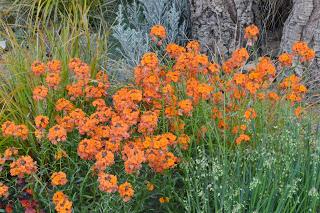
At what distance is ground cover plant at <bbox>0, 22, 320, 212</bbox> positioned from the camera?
9.26ft

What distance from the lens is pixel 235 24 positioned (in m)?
5.15

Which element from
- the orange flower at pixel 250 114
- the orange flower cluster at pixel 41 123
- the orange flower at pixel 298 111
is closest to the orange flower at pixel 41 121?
the orange flower cluster at pixel 41 123

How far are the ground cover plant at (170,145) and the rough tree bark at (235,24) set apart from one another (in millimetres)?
1394

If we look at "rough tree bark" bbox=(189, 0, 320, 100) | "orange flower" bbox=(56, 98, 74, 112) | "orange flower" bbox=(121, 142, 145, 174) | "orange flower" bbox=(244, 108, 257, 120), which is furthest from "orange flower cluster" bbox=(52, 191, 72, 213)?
"rough tree bark" bbox=(189, 0, 320, 100)

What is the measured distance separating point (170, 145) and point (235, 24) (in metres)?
2.34

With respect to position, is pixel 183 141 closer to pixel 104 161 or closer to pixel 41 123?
pixel 104 161

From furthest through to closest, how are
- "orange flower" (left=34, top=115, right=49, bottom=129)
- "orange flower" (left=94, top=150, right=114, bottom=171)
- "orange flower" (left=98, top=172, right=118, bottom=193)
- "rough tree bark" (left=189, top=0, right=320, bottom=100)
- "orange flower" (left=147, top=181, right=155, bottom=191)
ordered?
"rough tree bark" (left=189, top=0, right=320, bottom=100), "orange flower" (left=147, top=181, right=155, bottom=191), "orange flower" (left=34, top=115, right=49, bottom=129), "orange flower" (left=94, top=150, right=114, bottom=171), "orange flower" (left=98, top=172, right=118, bottom=193)

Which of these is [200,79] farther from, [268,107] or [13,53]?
[13,53]

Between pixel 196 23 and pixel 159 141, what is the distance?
2632 millimetres

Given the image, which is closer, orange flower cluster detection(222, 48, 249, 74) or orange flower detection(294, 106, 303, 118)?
orange flower detection(294, 106, 303, 118)

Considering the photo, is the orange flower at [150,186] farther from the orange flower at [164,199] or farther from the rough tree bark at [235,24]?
the rough tree bark at [235,24]

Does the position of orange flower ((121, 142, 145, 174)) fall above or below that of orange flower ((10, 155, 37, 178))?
above

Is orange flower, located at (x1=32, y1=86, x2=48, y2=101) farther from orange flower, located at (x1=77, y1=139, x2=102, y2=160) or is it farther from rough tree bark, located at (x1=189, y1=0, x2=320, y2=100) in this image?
rough tree bark, located at (x1=189, y1=0, x2=320, y2=100)

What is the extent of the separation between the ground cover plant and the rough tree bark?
139 cm
